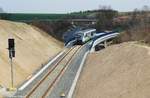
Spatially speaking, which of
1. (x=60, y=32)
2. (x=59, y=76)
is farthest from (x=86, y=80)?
(x=60, y=32)

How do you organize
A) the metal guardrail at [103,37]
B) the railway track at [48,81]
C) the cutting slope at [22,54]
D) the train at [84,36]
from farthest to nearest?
the train at [84,36] < the metal guardrail at [103,37] < the cutting slope at [22,54] < the railway track at [48,81]

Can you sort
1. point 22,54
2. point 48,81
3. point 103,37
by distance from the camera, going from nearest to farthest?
1. point 48,81
2. point 22,54
3. point 103,37

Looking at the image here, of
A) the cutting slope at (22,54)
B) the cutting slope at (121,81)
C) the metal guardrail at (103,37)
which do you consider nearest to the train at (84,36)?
the metal guardrail at (103,37)

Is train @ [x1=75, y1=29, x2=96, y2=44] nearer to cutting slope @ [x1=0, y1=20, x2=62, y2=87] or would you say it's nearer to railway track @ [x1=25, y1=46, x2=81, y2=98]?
cutting slope @ [x1=0, y1=20, x2=62, y2=87]

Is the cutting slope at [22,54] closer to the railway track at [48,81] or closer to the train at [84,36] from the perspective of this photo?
the railway track at [48,81]

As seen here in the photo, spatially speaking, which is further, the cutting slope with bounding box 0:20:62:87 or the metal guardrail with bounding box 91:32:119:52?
the metal guardrail with bounding box 91:32:119:52

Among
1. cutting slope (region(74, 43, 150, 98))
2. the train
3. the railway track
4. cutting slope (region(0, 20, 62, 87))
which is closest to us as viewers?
cutting slope (region(74, 43, 150, 98))

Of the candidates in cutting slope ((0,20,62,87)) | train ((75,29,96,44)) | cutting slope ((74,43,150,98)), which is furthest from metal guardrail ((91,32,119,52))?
cutting slope ((74,43,150,98))

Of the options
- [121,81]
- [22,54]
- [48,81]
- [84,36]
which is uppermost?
[121,81]

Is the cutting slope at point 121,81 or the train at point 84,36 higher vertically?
the cutting slope at point 121,81

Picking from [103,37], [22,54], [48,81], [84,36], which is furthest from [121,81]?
[103,37]

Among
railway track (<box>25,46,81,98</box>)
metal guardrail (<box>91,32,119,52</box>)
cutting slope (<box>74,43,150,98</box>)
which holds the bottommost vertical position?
metal guardrail (<box>91,32,119,52</box>)

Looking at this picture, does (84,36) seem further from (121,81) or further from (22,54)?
(121,81)

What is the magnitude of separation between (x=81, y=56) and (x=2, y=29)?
1159 cm
